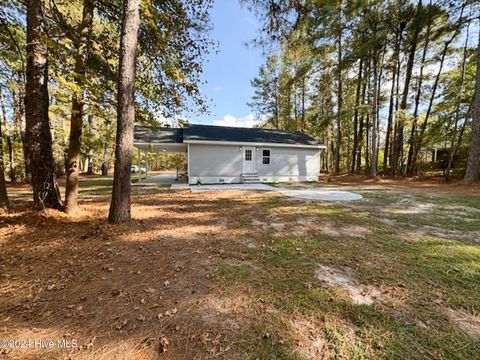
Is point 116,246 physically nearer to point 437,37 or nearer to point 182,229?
point 182,229

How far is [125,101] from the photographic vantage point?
14.1 ft

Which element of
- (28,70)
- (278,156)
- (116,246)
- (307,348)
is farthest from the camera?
(278,156)

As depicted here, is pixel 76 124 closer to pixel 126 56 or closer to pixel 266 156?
pixel 126 56

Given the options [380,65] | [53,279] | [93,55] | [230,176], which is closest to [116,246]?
[53,279]

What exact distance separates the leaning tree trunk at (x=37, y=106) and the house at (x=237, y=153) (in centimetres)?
769

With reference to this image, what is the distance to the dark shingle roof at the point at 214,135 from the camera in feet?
44.0

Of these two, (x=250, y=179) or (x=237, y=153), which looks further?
(x=250, y=179)

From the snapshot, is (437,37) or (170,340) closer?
(170,340)

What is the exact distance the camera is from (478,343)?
175 centimetres

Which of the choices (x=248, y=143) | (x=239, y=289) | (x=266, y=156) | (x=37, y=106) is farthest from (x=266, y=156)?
(x=239, y=289)

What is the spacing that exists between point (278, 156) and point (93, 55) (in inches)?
443

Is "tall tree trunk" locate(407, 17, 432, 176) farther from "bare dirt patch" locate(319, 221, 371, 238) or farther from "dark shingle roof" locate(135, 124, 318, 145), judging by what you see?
"bare dirt patch" locate(319, 221, 371, 238)

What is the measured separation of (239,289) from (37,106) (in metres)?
5.30

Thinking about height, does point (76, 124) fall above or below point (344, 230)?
above
